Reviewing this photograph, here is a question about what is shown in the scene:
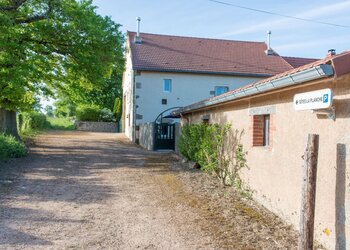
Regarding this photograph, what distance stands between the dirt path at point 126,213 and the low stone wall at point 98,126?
85.5 ft

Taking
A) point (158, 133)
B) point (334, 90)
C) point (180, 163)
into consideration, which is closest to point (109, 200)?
point (334, 90)

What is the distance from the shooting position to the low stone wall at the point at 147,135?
19.7 meters

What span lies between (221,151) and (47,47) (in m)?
9.89

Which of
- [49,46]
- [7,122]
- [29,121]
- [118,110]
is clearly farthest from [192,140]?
[118,110]

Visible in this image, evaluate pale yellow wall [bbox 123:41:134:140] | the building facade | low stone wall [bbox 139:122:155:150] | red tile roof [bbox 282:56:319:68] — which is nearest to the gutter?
low stone wall [bbox 139:122:155:150]

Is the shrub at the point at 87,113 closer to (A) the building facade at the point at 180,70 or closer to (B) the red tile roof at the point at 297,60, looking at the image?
(A) the building facade at the point at 180,70

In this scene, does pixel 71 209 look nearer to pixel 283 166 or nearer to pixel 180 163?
pixel 283 166

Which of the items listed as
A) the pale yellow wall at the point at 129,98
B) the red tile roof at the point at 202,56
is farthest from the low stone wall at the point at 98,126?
the red tile roof at the point at 202,56

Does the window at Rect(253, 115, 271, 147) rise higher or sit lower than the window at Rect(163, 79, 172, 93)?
lower

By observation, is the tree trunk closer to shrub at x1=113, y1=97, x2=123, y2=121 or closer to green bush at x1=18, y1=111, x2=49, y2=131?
green bush at x1=18, y1=111, x2=49, y2=131

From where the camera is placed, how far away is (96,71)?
52.5ft

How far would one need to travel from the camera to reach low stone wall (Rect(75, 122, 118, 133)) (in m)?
37.2

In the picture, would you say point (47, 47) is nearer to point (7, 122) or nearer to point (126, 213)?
point (7, 122)

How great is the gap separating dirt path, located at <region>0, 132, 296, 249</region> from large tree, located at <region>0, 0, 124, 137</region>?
420cm
